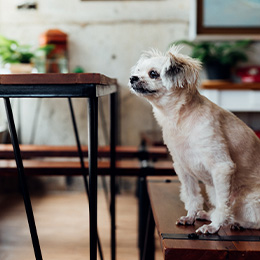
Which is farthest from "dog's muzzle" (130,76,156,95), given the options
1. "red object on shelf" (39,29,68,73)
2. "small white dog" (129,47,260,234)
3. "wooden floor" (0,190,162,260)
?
"red object on shelf" (39,29,68,73)

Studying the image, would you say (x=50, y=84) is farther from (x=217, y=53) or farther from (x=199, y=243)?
(x=217, y=53)

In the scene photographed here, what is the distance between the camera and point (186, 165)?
1216 millimetres

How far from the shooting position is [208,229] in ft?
3.55

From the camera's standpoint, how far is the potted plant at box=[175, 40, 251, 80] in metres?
3.73

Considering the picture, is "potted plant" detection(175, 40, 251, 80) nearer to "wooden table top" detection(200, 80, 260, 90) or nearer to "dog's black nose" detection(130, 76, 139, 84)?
"wooden table top" detection(200, 80, 260, 90)

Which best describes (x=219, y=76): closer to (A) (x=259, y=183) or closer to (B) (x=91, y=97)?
(A) (x=259, y=183)

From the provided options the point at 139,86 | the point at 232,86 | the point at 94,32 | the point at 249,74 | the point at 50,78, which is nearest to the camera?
the point at 50,78

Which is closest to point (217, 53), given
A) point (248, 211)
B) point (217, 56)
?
point (217, 56)

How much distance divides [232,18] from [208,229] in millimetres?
3168

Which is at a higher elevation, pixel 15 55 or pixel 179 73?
pixel 179 73

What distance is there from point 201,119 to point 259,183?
0.86 ft

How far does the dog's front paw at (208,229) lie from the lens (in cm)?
108

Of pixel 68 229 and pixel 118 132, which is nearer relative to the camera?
pixel 68 229

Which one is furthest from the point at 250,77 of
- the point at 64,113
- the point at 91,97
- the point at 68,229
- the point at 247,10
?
the point at 91,97
